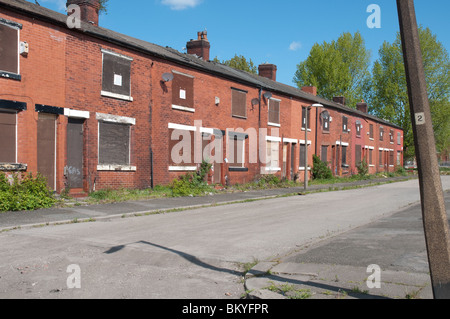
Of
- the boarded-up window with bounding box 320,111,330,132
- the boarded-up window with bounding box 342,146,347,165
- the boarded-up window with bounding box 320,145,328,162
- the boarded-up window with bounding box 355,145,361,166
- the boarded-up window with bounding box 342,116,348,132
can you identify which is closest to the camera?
the boarded-up window with bounding box 320,111,330,132

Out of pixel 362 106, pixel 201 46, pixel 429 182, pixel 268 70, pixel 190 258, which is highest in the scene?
pixel 268 70

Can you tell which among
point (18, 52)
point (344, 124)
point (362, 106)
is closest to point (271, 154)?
point (344, 124)

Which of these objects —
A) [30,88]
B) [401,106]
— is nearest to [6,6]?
[30,88]

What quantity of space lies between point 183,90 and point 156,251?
45.0 ft

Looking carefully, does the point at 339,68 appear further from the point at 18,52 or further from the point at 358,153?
the point at 18,52

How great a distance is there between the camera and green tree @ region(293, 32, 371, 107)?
178 feet

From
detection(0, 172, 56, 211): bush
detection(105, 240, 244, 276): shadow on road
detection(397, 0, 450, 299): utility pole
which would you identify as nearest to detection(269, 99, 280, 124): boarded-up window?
detection(0, 172, 56, 211): bush

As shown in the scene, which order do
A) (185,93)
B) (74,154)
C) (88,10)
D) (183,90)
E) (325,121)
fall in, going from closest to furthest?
1. (74,154)
2. (88,10)
3. (183,90)
4. (185,93)
5. (325,121)

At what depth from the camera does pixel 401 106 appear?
5569cm

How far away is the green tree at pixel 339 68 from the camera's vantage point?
2136 inches

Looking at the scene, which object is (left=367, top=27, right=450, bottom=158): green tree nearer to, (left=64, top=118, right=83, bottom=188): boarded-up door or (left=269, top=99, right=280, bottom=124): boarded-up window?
(left=269, top=99, right=280, bottom=124): boarded-up window

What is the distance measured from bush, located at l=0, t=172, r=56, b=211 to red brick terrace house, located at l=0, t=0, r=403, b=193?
0.49 meters

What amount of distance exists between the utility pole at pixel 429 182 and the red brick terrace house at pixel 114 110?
39.9 ft

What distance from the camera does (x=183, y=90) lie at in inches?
796
